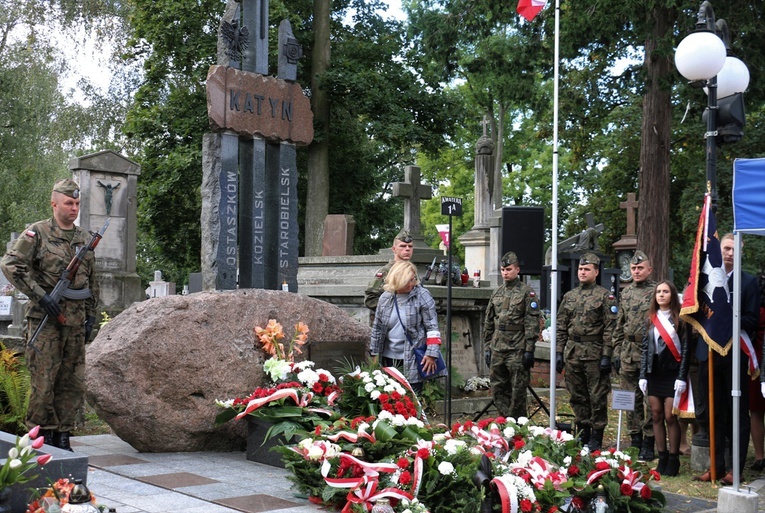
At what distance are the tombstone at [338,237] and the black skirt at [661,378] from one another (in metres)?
10.4

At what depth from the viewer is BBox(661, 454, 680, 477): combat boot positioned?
8.33 m

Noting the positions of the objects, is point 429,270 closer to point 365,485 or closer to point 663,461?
point 663,461

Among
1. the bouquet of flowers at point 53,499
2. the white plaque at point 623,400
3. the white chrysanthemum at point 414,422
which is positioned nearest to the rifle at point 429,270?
the white plaque at point 623,400

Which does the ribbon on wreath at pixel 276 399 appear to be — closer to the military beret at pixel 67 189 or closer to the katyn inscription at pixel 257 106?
the military beret at pixel 67 189

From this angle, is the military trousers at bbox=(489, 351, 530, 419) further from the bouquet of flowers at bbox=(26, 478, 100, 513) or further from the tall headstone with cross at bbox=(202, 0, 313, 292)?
the bouquet of flowers at bbox=(26, 478, 100, 513)

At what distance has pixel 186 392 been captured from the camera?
788 cm

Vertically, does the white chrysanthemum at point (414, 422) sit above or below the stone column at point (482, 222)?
below

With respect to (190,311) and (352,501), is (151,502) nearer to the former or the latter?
(352,501)

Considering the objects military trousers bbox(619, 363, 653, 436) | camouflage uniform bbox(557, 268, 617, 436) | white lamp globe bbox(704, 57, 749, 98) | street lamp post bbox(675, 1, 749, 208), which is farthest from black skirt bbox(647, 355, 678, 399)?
white lamp globe bbox(704, 57, 749, 98)

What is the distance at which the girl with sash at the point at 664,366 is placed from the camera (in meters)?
8.37

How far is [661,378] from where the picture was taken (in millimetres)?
8586

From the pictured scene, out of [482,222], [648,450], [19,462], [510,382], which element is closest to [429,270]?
[510,382]

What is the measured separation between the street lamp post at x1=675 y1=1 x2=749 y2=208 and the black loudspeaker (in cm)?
486

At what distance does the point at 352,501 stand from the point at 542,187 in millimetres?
38461
